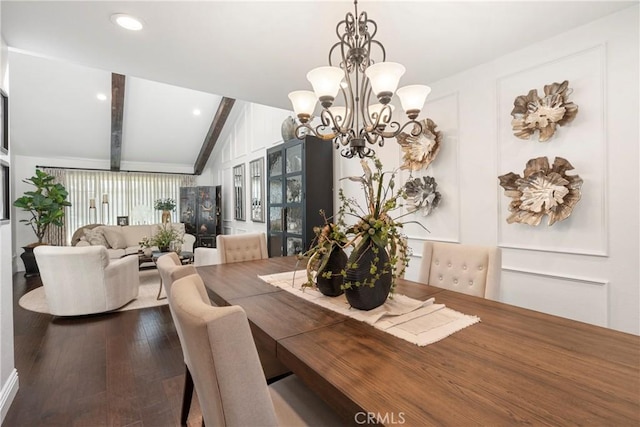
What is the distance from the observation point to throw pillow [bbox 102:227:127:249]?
236 inches

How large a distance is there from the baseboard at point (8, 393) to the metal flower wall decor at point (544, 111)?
3701 mm

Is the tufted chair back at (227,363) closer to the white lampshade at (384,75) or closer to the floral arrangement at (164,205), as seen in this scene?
the white lampshade at (384,75)

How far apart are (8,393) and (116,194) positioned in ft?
22.0

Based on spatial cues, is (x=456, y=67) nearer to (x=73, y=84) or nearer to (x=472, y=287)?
(x=472, y=287)

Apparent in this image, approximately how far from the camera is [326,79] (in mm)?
1531

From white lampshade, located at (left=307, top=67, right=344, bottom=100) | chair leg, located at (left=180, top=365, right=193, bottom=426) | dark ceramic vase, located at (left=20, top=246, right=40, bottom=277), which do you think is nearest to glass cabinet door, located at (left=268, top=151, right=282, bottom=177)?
white lampshade, located at (left=307, top=67, right=344, bottom=100)

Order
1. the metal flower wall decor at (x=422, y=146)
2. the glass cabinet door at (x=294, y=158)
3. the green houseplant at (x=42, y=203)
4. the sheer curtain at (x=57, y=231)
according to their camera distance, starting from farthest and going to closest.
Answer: the sheer curtain at (x=57, y=231) < the green houseplant at (x=42, y=203) < the glass cabinet door at (x=294, y=158) < the metal flower wall decor at (x=422, y=146)

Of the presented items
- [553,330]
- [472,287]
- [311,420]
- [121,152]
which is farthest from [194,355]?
[121,152]

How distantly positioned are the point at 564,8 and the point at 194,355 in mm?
2512

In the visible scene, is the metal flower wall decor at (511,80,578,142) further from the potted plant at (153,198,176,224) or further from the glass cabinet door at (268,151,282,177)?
the potted plant at (153,198,176,224)

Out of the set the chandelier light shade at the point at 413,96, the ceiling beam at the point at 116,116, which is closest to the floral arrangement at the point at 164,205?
the ceiling beam at the point at 116,116

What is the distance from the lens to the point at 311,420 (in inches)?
38.5

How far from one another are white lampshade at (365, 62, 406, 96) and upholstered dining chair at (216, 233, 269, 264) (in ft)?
5.82

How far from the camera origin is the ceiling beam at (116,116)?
499cm
